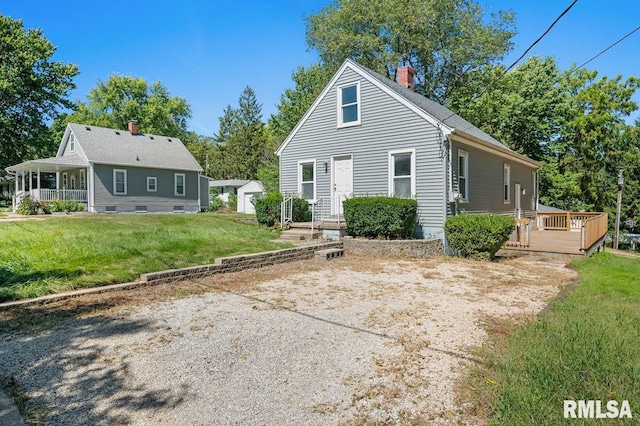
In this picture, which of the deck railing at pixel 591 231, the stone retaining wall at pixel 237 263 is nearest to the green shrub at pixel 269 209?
the stone retaining wall at pixel 237 263

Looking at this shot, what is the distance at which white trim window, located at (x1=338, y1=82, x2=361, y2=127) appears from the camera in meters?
13.9

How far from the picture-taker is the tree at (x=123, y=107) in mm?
41094

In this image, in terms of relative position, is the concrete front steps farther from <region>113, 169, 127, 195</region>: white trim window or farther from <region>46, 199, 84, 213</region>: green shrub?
<region>113, 169, 127, 195</region>: white trim window

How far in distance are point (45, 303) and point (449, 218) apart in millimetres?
10030

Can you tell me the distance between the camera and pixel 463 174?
1330cm

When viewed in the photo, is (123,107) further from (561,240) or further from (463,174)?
(561,240)

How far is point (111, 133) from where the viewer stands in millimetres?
25406

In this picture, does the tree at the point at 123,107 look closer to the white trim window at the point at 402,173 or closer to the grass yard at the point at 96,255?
the grass yard at the point at 96,255

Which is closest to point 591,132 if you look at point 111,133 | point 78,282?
point 78,282

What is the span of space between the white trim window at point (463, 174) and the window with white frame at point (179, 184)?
67.2 ft

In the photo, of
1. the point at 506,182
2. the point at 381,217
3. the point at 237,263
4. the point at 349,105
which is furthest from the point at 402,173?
the point at 506,182

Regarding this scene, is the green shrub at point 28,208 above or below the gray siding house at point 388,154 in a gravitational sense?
below

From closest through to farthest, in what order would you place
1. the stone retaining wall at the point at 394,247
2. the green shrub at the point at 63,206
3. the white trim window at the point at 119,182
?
1. the stone retaining wall at the point at 394,247
2. the green shrub at the point at 63,206
3. the white trim window at the point at 119,182

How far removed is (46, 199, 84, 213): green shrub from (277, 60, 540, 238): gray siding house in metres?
13.4
